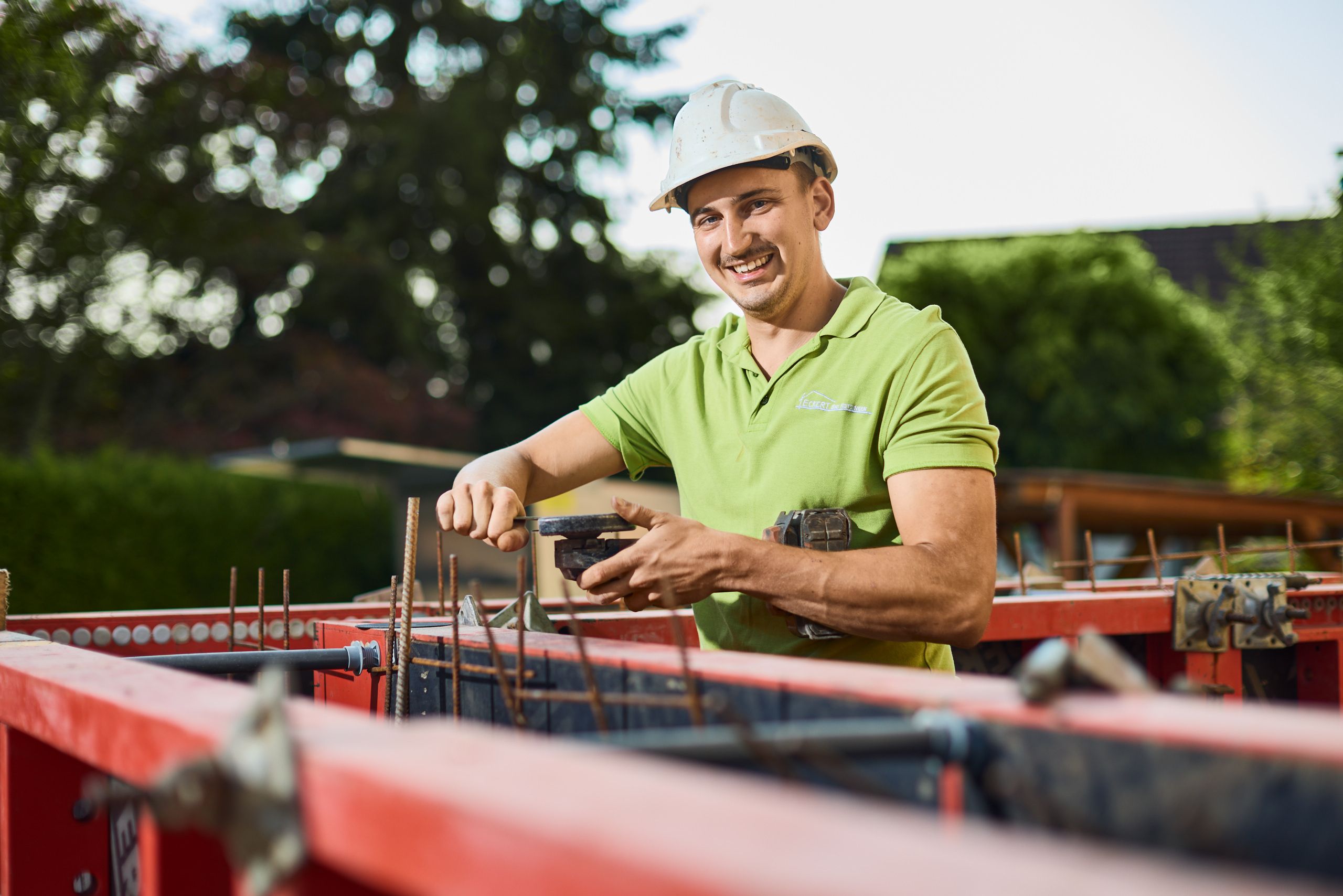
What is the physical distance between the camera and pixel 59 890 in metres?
1.88

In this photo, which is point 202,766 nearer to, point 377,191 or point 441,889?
point 441,889

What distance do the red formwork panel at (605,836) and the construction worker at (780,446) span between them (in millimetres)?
1102

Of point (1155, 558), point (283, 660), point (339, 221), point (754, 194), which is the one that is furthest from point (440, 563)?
point (339, 221)

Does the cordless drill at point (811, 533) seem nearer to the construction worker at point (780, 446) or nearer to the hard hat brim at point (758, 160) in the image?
the construction worker at point (780, 446)

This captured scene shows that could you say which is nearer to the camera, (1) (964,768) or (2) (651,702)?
(1) (964,768)

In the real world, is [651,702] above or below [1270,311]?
below

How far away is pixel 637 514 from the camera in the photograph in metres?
2.19

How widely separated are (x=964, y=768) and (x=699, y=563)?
1.08 meters

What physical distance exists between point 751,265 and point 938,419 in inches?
26.9

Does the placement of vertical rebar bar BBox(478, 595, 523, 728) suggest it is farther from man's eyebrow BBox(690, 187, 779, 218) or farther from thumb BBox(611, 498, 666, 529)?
man's eyebrow BBox(690, 187, 779, 218)

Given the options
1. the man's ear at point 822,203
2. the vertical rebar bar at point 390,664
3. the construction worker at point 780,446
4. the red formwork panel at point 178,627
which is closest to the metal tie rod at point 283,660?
the vertical rebar bar at point 390,664

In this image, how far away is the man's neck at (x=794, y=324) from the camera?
114 inches

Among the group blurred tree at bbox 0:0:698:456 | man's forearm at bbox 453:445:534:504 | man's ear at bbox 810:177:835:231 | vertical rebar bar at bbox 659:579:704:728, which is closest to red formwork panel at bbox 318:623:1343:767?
vertical rebar bar at bbox 659:579:704:728

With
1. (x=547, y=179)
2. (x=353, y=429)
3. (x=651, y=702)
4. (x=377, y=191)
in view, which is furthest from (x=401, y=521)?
(x=651, y=702)
